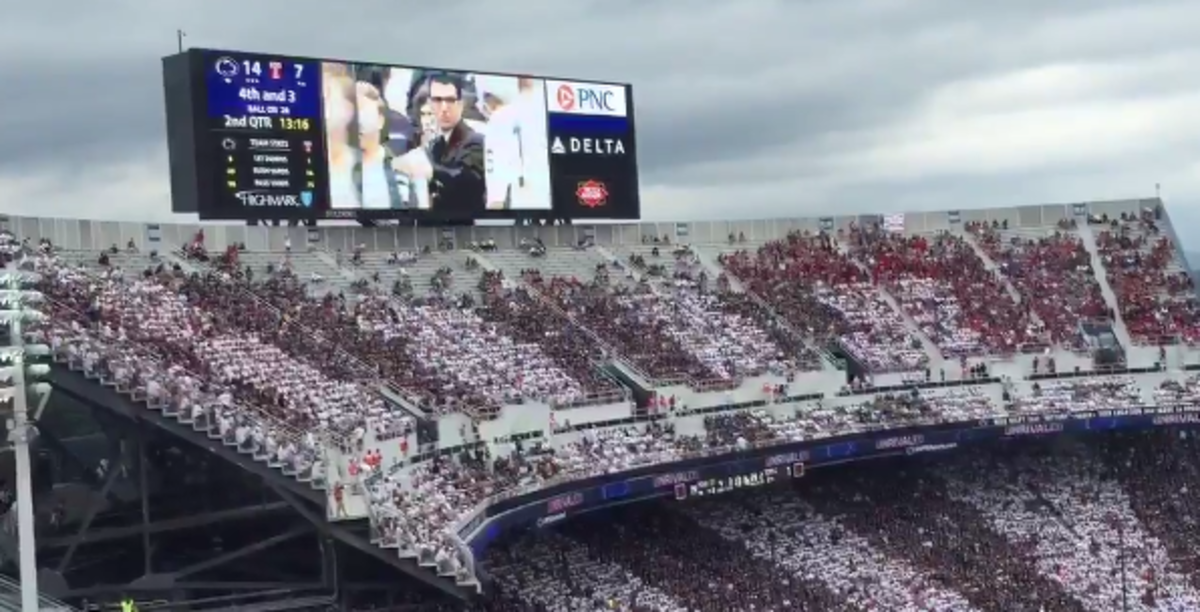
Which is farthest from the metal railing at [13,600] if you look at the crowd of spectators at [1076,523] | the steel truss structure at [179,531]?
the crowd of spectators at [1076,523]

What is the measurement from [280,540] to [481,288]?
14794 mm

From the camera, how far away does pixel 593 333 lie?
4203cm

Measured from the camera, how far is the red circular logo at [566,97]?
44.1m

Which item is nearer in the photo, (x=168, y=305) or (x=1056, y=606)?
(x=168, y=305)

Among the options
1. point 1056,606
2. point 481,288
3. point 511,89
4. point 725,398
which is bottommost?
point 1056,606

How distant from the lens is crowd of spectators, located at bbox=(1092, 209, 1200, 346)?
48.2m

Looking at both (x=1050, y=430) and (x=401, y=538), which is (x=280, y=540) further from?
(x=1050, y=430)

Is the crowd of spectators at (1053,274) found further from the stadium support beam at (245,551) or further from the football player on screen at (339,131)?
the stadium support beam at (245,551)

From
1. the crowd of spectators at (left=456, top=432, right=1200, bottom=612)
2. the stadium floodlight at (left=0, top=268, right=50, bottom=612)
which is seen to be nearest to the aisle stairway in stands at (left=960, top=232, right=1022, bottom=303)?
the crowd of spectators at (left=456, top=432, right=1200, bottom=612)

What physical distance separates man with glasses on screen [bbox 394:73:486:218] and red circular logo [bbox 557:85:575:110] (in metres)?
2.97

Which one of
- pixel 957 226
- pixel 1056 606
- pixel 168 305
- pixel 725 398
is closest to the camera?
pixel 168 305

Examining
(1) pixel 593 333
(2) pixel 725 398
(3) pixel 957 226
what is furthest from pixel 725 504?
(3) pixel 957 226

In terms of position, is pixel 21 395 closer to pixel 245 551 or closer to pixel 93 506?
pixel 93 506

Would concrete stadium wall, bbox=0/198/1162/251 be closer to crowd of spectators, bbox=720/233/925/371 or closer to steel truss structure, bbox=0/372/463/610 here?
crowd of spectators, bbox=720/233/925/371
